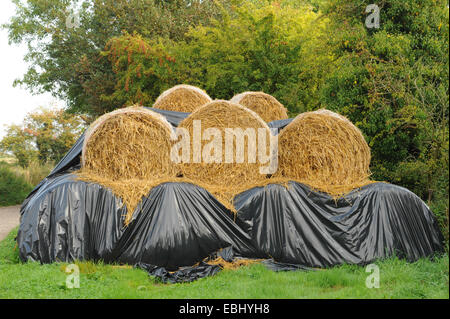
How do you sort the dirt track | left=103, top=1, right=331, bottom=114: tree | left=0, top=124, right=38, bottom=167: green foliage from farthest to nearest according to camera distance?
1. left=0, top=124, right=38, bottom=167: green foliage
2. left=103, top=1, right=331, bottom=114: tree
3. the dirt track

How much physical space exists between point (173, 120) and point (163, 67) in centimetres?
792

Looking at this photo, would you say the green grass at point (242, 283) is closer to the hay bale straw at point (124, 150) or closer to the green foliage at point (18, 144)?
the hay bale straw at point (124, 150)

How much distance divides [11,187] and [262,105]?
9298 millimetres

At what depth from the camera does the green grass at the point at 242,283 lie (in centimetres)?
482

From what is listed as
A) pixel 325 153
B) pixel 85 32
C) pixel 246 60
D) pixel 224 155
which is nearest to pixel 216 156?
pixel 224 155

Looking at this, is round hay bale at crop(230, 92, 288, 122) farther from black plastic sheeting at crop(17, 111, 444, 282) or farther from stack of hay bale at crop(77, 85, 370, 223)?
black plastic sheeting at crop(17, 111, 444, 282)

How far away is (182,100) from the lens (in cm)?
1030

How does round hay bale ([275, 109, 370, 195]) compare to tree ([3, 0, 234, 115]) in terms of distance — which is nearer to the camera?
round hay bale ([275, 109, 370, 195])

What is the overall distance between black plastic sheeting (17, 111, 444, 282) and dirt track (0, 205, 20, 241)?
3826mm

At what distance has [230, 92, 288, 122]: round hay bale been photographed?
10211mm

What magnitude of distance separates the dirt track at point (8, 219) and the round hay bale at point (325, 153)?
6.31 m

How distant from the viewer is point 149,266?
5.86m

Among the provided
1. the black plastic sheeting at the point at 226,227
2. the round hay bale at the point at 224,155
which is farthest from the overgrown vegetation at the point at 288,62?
the round hay bale at the point at 224,155

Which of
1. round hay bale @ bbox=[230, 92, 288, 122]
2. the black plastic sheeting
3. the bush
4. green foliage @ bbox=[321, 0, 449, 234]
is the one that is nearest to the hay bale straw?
the black plastic sheeting
